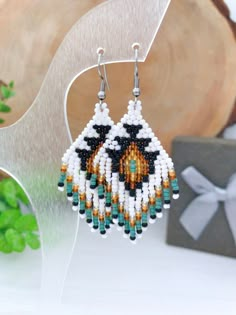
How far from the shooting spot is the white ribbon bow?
0.90 m

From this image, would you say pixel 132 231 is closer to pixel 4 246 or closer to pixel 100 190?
pixel 100 190

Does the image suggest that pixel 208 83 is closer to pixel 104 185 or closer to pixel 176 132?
pixel 176 132

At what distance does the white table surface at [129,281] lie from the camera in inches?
28.8

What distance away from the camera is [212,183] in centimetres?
91

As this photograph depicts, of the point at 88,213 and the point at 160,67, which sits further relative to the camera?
the point at 160,67

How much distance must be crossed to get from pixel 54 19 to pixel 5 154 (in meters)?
0.45

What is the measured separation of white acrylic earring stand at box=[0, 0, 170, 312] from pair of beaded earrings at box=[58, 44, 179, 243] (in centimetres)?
3

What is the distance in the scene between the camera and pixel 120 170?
26.8 inches

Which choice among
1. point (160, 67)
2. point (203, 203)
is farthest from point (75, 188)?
point (160, 67)

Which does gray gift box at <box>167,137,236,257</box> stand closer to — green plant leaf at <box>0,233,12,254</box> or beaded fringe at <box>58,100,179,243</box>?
beaded fringe at <box>58,100,179,243</box>

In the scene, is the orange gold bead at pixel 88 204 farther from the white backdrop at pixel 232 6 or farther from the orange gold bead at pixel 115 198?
the white backdrop at pixel 232 6

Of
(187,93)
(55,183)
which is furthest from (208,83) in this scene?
(55,183)

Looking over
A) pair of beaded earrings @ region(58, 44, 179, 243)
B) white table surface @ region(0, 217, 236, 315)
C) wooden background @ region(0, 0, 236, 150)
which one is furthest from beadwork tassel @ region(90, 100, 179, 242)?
wooden background @ region(0, 0, 236, 150)

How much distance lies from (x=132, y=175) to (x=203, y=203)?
30cm
